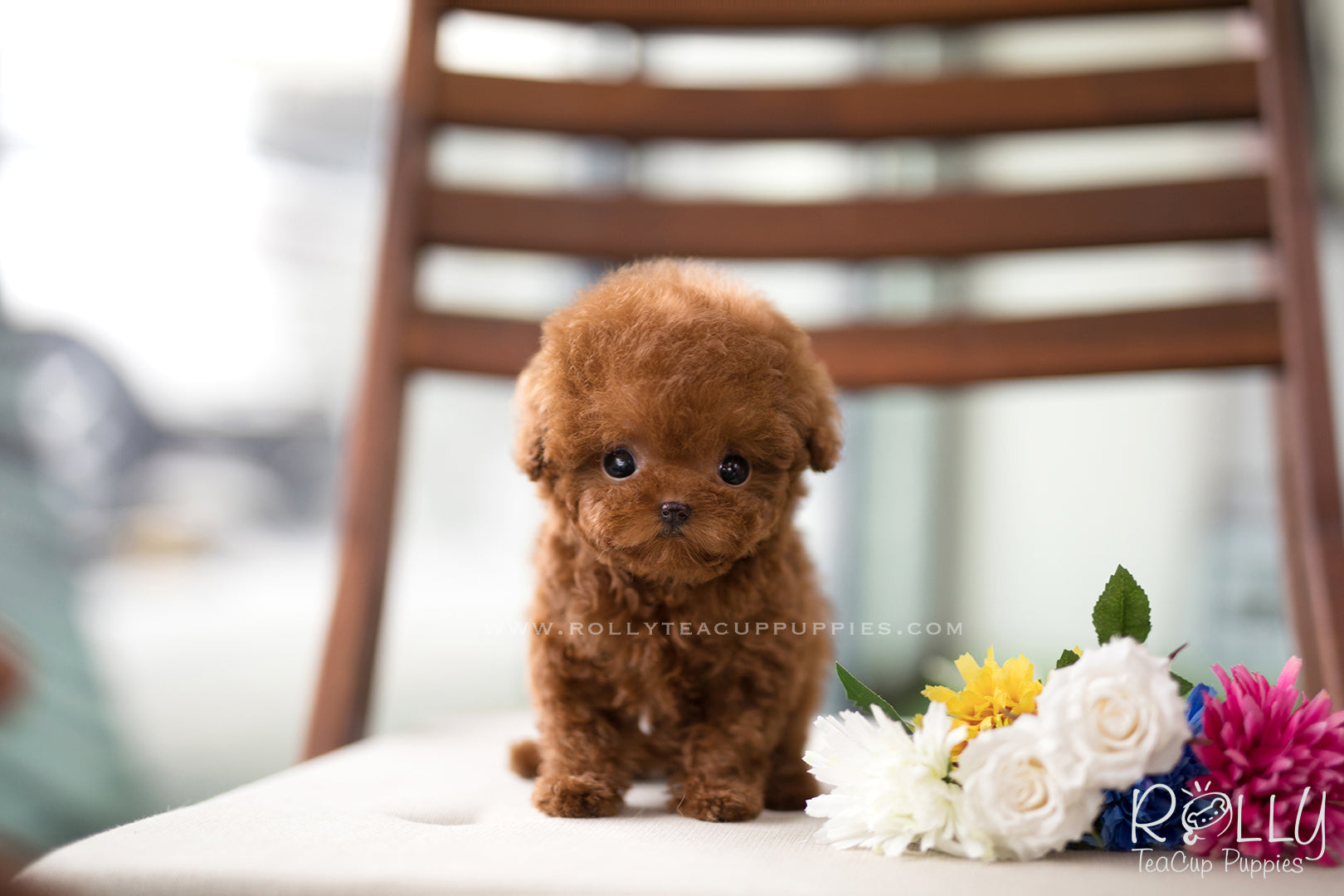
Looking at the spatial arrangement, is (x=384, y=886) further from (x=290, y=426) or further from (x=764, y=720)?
(x=290, y=426)

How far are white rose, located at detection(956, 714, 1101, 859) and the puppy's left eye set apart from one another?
0.22m

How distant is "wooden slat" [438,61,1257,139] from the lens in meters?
1.07

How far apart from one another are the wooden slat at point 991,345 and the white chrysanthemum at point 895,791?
53cm

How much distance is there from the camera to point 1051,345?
103 cm

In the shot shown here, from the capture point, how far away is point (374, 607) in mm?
1015

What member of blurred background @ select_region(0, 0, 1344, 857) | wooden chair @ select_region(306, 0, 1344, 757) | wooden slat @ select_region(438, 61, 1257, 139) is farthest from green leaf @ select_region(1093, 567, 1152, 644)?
blurred background @ select_region(0, 0, 1344, 857)

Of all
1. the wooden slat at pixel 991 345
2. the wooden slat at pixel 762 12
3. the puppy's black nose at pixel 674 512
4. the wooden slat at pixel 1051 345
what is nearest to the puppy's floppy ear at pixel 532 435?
the puppy's black nose at pixel 674 512

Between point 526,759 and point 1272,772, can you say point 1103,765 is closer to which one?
point 1272,772

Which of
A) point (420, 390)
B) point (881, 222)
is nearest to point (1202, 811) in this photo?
point (881, 222)

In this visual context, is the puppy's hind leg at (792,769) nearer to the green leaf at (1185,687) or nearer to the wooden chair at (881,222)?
the green leaf at (1185,687)

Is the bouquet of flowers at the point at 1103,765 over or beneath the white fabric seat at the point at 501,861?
over

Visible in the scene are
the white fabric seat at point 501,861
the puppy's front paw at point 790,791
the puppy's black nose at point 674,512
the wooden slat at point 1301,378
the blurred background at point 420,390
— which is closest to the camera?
the white fabric seat at point 501,861

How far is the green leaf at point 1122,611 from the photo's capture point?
0.61 metres

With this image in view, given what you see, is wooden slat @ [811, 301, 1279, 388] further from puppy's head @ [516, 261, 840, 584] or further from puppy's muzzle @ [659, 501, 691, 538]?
puppy's muzzle @ [659, 501, 691, 538]
